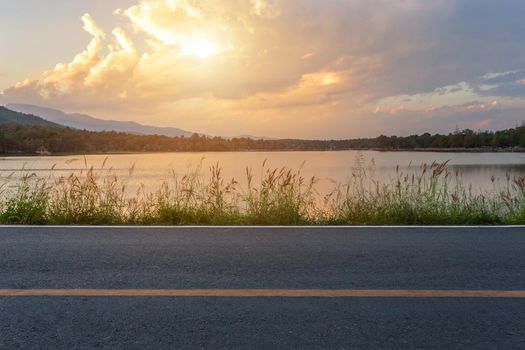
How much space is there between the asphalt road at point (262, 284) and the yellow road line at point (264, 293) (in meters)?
0.09

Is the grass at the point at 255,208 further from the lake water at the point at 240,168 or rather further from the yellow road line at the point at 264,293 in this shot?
the yellow road line at the point at 264,293

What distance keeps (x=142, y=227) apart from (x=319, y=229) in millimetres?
2903

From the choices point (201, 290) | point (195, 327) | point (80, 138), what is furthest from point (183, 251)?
point (80, 138)

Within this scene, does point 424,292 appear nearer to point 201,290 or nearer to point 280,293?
point 280,293

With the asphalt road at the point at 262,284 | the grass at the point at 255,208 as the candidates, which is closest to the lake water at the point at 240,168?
the grass at the point at 255,208

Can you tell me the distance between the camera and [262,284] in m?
4.31

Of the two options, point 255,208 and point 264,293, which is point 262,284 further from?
point 255,208

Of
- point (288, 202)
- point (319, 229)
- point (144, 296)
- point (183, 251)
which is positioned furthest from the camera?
point (288, 202)

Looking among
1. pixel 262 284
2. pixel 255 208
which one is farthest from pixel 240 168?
pixel 262 284

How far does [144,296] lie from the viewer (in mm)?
4016

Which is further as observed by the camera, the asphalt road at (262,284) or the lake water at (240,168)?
the lake water at (240,168)

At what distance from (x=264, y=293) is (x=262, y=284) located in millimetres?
248

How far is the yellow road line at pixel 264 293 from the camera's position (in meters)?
4.01

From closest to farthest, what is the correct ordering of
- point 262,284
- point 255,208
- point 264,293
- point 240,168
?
1. point 264,293
2. point 262,284
3. point 255,208
4. point 240,168
